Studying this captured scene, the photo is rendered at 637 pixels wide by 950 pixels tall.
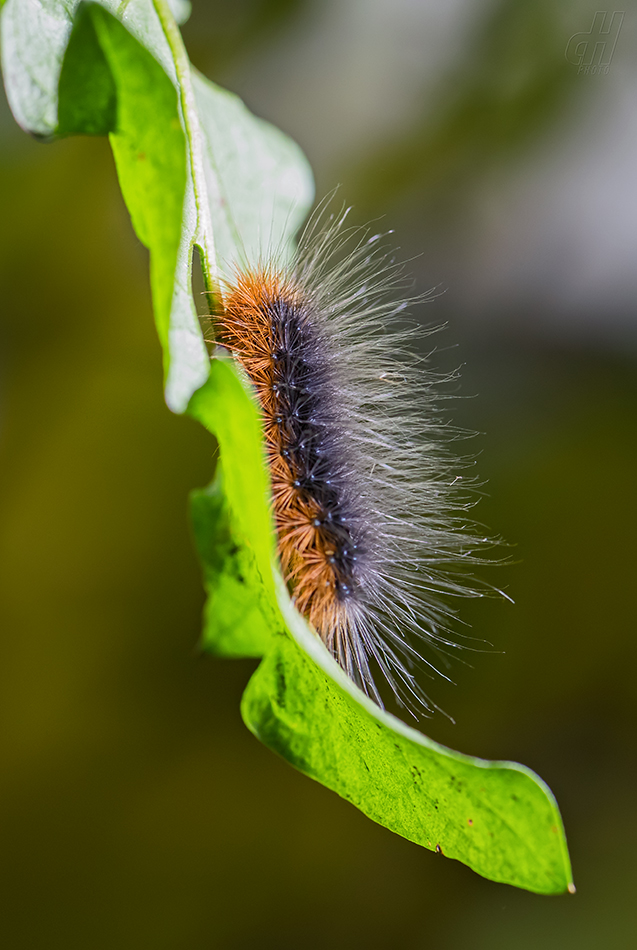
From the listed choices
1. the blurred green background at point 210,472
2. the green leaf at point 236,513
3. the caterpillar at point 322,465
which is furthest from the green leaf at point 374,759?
the blurred green background at point 210,472

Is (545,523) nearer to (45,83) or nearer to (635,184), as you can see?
(635,184)

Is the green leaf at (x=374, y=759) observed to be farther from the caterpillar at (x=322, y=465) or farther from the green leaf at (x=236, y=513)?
the caterpillar at (x=322, y=465)

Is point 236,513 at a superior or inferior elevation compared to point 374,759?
superior

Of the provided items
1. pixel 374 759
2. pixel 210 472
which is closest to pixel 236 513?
pixel 374 759

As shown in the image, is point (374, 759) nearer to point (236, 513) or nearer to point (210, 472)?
point (236, 513)

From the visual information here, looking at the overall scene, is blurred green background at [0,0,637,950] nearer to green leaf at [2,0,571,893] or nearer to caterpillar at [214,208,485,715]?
caterpillar at [214,208,485,715]
